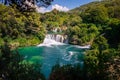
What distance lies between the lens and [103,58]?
11.4 m

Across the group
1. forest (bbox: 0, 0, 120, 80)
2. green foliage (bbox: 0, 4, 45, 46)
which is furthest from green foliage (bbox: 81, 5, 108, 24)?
green foliage (bbox: 0, 4, 45, 46)

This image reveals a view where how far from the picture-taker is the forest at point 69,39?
10.2 metres

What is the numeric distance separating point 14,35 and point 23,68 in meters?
49.2

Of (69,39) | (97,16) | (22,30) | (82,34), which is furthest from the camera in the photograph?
(97,16)

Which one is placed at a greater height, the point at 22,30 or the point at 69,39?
the point at 22,30

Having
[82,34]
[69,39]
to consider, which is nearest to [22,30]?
[69,39]

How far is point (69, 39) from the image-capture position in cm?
6225

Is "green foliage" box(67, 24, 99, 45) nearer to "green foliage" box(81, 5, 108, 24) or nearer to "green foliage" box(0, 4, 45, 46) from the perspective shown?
"green foliage" box(81, 5, 108, 24)

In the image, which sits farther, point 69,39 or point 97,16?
point 97,16

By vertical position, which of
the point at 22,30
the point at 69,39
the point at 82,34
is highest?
the point at 22,30

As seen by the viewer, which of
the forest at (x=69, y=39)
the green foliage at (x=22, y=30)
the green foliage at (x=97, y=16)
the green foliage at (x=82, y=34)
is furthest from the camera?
the green foliage at (x=97, y=16)

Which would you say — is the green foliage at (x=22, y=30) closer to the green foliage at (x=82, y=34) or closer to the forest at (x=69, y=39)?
the forest at (x=69, y=39)

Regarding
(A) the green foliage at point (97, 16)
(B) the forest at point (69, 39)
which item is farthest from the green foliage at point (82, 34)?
(A) the green foliage at point (97, 16)

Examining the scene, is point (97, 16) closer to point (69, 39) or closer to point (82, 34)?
point (82, 34)
